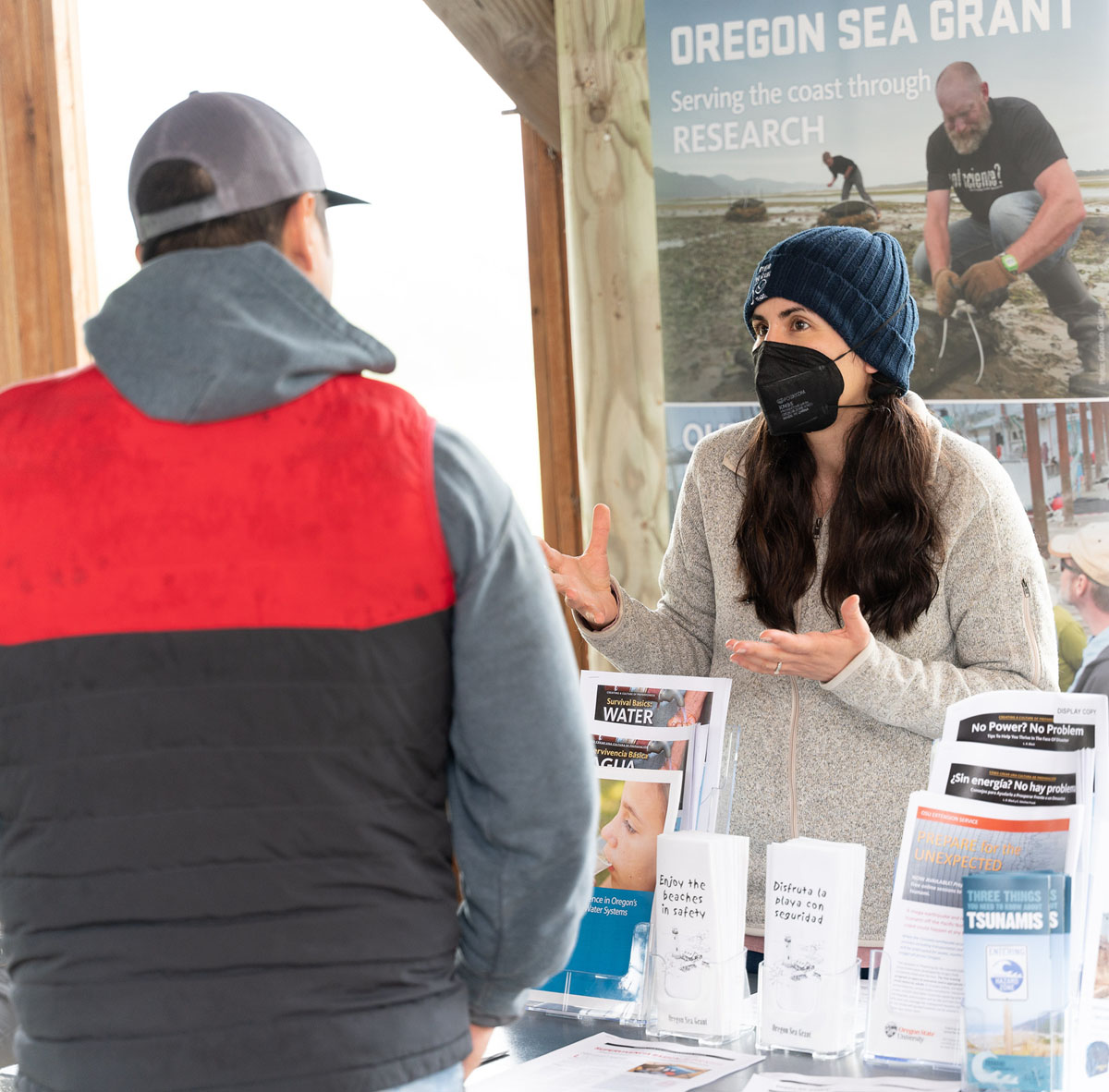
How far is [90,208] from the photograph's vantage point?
341 cm

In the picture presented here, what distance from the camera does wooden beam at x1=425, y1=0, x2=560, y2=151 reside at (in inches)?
109

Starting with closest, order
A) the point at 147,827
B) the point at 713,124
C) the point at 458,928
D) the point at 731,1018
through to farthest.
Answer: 1. the point at 147,827
2. the point at 458,928
3. the point at 731,1018
4. the point at 713,124

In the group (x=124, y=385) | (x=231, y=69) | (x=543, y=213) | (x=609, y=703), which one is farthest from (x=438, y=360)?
(x=124, y=385)

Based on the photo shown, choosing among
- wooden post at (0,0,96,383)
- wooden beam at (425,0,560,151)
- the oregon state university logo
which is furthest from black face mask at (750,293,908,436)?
wooden post at (0,0,96,383)

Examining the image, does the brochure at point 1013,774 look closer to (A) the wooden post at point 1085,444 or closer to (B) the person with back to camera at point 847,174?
(A) the wooden post at point 1085,444

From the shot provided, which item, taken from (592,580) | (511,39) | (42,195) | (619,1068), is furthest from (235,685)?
(42,195)

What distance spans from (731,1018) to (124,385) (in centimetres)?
97

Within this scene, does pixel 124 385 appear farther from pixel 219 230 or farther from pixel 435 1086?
pixel 435 1086

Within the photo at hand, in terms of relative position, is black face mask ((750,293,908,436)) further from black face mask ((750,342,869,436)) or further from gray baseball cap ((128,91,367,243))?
gray baseball cap ((128,91,367,243))

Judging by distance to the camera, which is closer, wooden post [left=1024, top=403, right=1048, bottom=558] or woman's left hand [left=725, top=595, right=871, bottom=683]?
woman's left hand [left=725, top=595, right=871, bottom=683]

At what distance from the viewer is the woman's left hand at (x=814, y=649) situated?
161 cm

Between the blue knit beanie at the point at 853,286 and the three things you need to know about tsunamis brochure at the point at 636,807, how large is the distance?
0.66 meters

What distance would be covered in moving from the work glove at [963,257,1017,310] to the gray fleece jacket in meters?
0.71

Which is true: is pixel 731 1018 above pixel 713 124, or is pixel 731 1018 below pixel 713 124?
below
